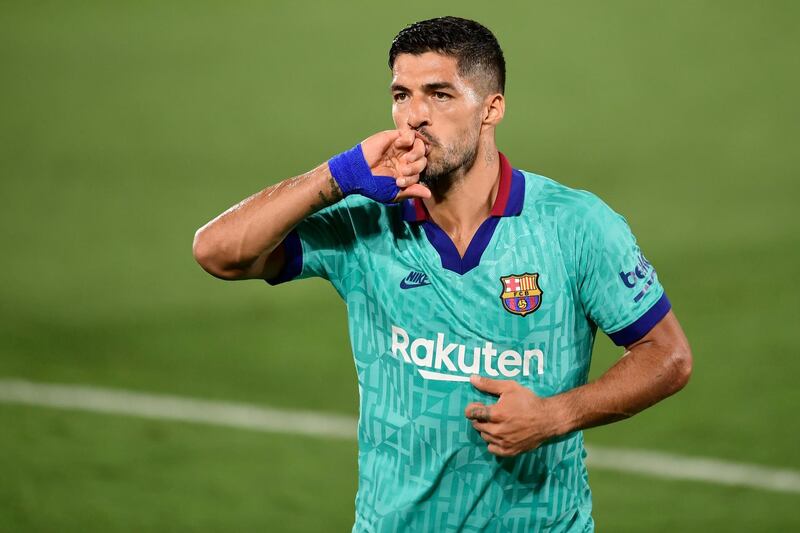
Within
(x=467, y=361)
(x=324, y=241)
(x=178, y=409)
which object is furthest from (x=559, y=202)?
(x=178, y=409)

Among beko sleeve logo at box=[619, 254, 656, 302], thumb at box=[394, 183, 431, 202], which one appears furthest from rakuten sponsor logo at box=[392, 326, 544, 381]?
thumb at box=[394, 183, 431, 202]

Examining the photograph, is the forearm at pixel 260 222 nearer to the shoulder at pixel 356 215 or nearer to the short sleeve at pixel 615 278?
the shoulder at pixel 356 215

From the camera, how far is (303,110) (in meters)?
14.9

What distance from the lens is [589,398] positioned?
15.5 feet

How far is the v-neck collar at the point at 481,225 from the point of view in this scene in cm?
504

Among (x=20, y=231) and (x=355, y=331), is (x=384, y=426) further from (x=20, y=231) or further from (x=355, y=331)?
(x=20, y=231)

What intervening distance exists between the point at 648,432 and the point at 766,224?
13.1 feet

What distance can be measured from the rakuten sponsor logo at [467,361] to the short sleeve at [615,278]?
31cm

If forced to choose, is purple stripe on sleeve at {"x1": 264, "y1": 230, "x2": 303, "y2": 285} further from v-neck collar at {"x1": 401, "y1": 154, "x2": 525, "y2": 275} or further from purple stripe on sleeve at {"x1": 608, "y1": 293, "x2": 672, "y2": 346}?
purple stripe on sleeve at {"x1": 608, "y1": 293, "x2": 672, "y2": 346}

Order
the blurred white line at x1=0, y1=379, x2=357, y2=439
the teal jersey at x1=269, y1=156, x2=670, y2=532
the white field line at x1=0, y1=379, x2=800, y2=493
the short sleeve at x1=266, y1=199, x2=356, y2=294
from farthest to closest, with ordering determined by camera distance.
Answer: the blurred white line at x1=0, y1=379, x2=357, y2=439
the white field line at x1=0, y1=379, x2=800, y2=493
the short sleeve at x1=266, y1=199, x2=356, y2=294
the teal jersey at x1=269, y1=156, x2=670, y2=532

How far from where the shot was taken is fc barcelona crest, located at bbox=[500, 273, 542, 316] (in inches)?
195

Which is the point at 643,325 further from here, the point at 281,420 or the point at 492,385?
the point at 281,420

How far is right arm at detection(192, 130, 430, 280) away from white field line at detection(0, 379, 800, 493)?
411 centimetres

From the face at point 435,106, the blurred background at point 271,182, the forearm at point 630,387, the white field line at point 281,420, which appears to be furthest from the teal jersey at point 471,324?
the white field line at point 281,420
